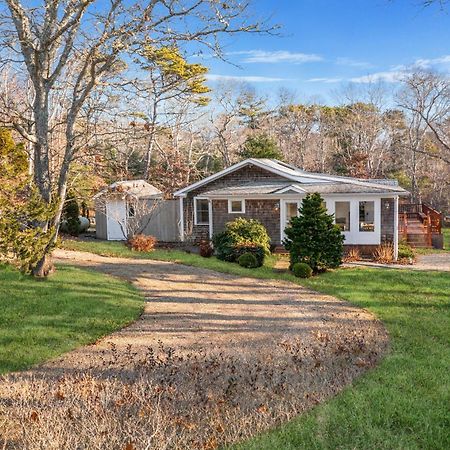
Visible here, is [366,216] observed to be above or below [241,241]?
above

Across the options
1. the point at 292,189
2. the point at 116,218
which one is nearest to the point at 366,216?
the point at 292,189

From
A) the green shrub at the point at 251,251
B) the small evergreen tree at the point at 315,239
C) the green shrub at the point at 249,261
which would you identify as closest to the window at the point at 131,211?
the green shrub at the point at 251,251

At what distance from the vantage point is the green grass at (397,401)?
172 inches

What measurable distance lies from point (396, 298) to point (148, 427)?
825cm

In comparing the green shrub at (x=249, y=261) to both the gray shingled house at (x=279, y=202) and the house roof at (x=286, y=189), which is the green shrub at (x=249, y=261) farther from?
the house roof at (x=286, y=189)

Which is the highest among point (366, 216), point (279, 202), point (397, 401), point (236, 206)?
point (279, 202)

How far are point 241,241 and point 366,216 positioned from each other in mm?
6061

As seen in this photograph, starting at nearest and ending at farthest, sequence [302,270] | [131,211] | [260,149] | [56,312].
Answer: [56,312] < [302,270] < [131,211] < [260,149]

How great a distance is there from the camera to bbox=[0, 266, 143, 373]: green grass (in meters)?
7.54

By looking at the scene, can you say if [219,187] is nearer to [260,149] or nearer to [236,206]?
[236,206]

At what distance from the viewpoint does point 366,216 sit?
18984 millimetres

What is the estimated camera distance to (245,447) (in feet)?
14.0

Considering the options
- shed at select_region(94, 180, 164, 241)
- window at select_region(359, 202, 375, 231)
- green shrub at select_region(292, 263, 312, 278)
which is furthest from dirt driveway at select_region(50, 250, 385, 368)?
shed at select_region(94, 180, 164, 241)

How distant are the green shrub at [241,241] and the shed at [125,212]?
568cm
